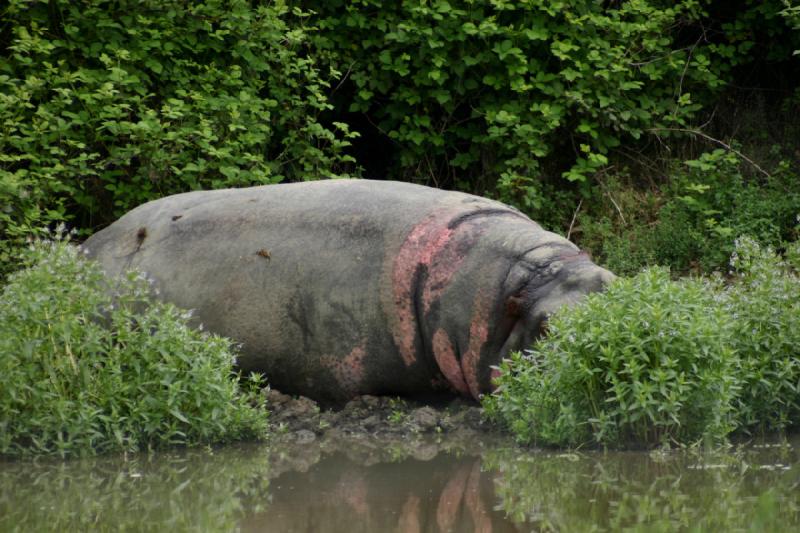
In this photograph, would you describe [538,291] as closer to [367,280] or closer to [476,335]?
[476,335]

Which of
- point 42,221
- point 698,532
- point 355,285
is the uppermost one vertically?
point 698,532

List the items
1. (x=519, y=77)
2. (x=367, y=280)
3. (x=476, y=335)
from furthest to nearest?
(x=519, y=77)
(x=367, y=280)
(x=476, y=335)

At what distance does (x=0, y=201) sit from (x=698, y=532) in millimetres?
5650

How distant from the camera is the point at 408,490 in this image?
4.59 m

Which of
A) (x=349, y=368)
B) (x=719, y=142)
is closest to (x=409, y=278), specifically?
(x=349, y=368)

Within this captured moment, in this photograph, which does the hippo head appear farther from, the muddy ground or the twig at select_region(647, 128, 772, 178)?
the twig at select_region(647, 128, 772, 178)

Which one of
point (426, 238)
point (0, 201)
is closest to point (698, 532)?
point (426, 238)

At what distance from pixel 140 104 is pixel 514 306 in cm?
407

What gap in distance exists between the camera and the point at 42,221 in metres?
8.03

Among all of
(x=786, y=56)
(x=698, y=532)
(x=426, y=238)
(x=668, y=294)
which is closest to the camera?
(x=698, y=532)

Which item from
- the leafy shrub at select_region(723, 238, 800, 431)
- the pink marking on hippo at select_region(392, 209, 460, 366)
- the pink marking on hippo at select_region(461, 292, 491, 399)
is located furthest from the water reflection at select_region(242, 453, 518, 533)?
the leafy shrub at select_region(723, 238, 800, 431)

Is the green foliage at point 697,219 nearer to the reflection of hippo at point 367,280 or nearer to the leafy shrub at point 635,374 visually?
the reflection of hippo at point 367,280

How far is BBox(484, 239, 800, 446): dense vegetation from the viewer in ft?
16.5

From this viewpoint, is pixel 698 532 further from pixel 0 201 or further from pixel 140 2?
pixel 140 2
